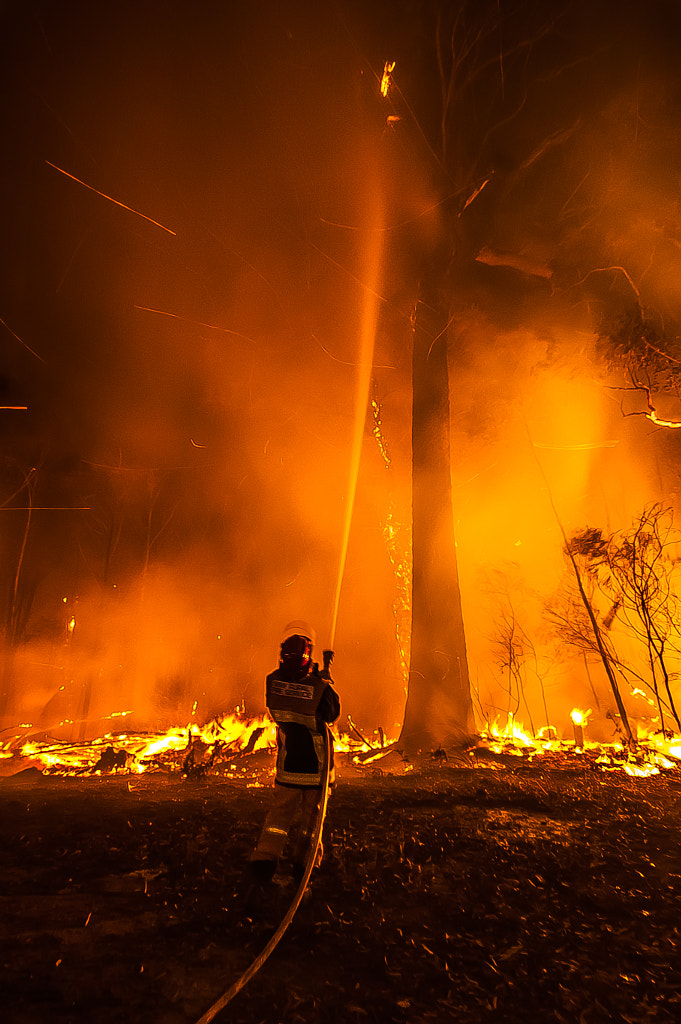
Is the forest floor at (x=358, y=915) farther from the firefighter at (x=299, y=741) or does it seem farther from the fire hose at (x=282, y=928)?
the firefighter at (x=299, y=741)

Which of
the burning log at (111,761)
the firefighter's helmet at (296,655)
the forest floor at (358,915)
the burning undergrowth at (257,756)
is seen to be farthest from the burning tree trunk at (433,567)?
the firefighter's helmet at (296,655)

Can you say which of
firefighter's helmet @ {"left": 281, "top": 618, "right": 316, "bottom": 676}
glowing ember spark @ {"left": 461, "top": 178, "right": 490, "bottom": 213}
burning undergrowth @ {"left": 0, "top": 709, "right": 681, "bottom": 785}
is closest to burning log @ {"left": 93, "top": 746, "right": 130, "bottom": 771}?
burning undergrowth @ {"left": 0, "top": 709, "right": 681, "bottom": 785}

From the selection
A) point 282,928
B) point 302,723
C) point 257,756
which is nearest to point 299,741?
point 302,723

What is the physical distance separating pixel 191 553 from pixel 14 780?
61.1ft

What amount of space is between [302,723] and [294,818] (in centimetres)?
73

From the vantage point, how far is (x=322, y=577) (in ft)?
76.5

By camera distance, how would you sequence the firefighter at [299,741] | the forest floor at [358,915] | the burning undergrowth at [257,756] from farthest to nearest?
1. the burning undergrowth at [257,756]
2. the firefighter at [299,741]
3. the forest floor at [358,915]

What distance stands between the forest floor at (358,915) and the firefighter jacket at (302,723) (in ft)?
2.52

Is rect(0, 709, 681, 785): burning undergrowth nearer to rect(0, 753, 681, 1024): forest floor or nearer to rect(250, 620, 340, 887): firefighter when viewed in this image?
rect(0, 753, 681, 1024): forest floor

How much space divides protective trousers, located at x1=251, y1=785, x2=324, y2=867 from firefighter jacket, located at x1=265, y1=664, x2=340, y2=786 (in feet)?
0.28

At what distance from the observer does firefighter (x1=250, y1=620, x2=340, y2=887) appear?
4.22 metres

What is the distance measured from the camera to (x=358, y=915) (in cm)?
349

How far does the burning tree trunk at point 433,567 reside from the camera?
10.5 meters

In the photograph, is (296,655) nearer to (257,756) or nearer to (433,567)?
(257,756)
